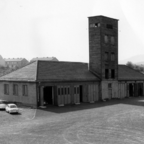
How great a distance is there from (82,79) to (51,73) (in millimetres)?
5821

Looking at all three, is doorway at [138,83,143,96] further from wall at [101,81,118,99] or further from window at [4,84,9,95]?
window at [4,84,9,95]

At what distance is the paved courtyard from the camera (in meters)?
18.5

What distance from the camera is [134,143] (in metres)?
17.8

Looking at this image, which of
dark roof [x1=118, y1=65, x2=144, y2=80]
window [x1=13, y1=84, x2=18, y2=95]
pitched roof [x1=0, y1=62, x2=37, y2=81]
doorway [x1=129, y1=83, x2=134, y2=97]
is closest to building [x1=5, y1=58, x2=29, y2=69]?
dark roof [x1=118, y1=65, x2=144, y2=80]

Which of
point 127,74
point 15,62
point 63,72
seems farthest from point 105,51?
→ point 15,62

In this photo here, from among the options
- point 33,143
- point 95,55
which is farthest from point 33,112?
point 95,55

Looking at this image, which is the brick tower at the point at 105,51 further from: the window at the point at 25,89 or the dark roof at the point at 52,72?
the window at the point at 25,89

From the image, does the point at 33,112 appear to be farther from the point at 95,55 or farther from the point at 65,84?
the point at 95,55

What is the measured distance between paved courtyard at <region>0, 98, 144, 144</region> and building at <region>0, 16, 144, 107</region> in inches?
193

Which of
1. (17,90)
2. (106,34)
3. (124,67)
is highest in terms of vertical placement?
(106,34)

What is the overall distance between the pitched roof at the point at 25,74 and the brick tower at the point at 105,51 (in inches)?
482

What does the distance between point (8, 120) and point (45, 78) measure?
10.6 meters

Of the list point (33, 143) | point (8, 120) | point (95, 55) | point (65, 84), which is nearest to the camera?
point (33, 143)

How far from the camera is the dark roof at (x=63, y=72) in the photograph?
36.2 m
